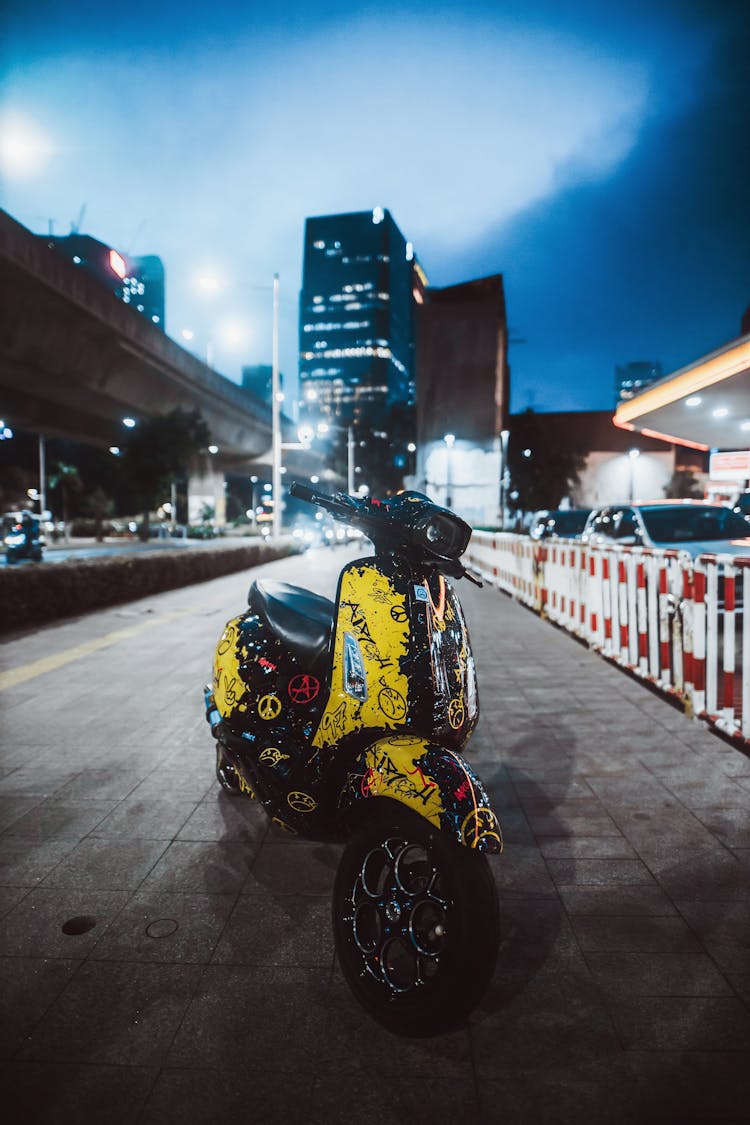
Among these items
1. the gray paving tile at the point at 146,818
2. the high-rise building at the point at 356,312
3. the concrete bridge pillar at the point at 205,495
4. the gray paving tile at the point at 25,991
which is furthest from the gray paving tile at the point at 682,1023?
the high-rise building at the point at 356,312

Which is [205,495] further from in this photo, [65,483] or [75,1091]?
[75,1091]

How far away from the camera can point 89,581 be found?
12.1 metres

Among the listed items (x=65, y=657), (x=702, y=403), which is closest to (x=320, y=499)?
(x=65, y=657)

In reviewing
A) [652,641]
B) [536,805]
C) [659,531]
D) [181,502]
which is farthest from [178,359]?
[181,502]

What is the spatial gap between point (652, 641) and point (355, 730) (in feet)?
15.7

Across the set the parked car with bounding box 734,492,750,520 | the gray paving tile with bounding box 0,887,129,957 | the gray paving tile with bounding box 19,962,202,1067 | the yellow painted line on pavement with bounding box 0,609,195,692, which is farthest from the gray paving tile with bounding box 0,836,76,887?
the parked car with bounding box 734,492,750,520

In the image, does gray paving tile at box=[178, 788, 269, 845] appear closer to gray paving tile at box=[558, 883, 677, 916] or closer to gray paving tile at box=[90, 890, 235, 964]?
gray paving tile at box=[90, 890, 235, 964]

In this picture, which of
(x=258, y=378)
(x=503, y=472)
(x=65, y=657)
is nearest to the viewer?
(x=65, y=657)

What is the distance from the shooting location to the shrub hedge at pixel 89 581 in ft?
33.4

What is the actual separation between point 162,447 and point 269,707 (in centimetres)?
3038

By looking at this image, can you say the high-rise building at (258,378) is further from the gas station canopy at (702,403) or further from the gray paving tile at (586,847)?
the gray paving tile at (586,847)

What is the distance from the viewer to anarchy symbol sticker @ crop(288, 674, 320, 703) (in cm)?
289

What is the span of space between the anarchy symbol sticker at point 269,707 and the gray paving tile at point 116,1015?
907mm

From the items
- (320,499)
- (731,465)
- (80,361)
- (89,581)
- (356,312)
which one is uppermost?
(356,312)
